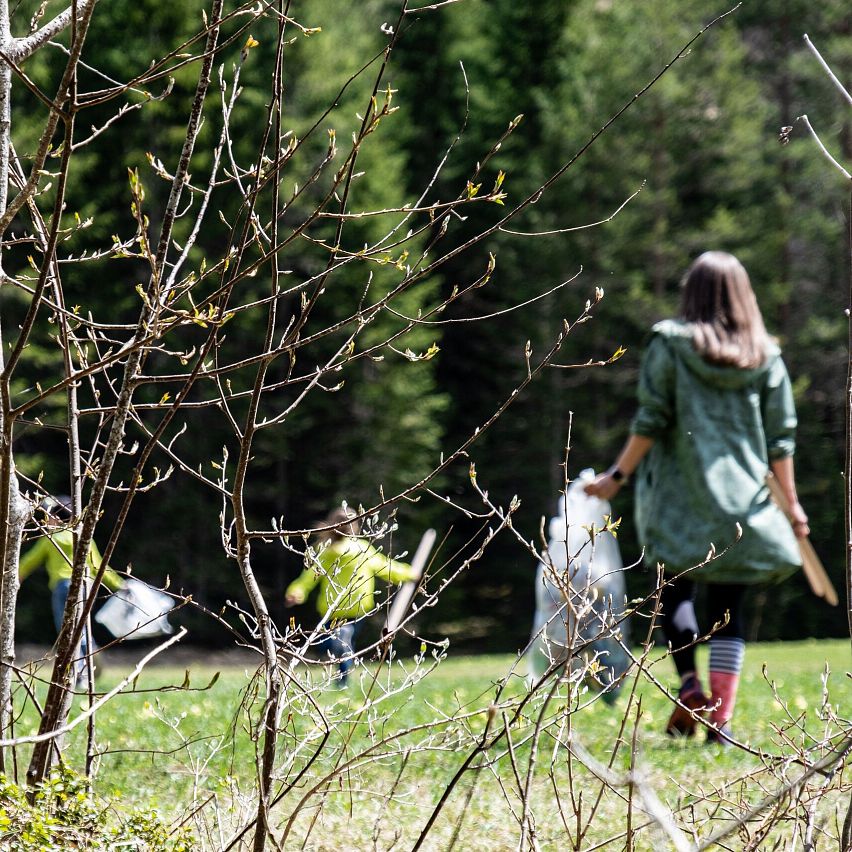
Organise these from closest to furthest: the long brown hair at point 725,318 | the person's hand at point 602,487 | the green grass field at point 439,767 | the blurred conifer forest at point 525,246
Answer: the green grass field at point 439,767
the long brown hair at point 725,318
the person's hand at point 602,487
the blurred conifer forest at point 525,246

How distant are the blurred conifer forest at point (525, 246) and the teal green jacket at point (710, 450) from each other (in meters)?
12.7

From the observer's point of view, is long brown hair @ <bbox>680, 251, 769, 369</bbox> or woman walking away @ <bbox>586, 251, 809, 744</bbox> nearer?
woman walking away @ <bbox>586, 251, 809, 744</bbox>

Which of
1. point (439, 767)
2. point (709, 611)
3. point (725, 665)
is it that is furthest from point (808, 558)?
point (439, 767)

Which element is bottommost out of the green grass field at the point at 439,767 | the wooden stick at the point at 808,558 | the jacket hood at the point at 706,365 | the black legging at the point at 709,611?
the green grass field at the point at 439,767

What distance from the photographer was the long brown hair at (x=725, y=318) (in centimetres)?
517

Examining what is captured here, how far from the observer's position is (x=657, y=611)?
2465 millimetres

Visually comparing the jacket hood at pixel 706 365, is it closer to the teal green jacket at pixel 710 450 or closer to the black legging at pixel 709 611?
the teal green jacket at pixel 710 450

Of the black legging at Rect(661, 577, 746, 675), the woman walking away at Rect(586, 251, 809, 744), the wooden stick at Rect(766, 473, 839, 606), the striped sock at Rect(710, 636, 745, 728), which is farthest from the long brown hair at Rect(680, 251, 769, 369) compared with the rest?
the striped sock at Rect(710, 636, 745, 728)

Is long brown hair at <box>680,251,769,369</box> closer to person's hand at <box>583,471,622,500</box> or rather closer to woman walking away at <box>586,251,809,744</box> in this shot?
woman walking away at <box>586,251,809,744</box>

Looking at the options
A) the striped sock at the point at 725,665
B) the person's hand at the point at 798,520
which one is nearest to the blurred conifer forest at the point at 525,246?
the person's hand at the point at 798,520

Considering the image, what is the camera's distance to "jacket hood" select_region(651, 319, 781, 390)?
205 inches

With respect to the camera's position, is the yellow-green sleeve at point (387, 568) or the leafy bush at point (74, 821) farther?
the yellow-green sleeve at point (387, 568)

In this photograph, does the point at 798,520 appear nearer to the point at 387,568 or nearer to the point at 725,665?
the point at 725,665

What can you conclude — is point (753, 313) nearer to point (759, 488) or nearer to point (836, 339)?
point (759, 488)
